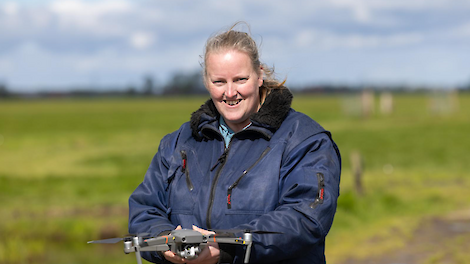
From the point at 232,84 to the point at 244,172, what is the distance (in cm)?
40

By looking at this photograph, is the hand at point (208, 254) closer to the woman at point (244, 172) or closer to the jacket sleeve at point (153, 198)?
the woman at point (244, 172)

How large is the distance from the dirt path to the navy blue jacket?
5990mm

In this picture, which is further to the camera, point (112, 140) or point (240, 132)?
point (112, 140)

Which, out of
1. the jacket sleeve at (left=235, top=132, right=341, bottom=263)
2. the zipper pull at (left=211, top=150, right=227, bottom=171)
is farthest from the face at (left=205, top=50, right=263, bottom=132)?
the jacket sleeve at (left=235, top=132, right=341, bottom=263)

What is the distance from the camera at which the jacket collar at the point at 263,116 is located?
291cm

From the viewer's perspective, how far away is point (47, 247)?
11273 mm

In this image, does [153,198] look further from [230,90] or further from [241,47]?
[241,47]

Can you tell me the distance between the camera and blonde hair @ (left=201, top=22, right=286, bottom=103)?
2.89 meters

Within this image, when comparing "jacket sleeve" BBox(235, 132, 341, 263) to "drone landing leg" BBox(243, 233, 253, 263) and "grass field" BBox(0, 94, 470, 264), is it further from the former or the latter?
"grass field" BBox(0, 94, 470, 264)

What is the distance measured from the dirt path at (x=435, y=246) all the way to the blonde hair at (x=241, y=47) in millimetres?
6016

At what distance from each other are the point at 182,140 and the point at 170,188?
242 mm

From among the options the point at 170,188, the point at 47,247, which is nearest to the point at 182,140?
the point at 170,188

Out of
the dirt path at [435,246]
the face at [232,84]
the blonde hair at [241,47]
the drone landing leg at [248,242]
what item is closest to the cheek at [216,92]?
the face at [232,84]

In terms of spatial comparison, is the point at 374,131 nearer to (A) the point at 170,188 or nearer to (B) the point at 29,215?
(B) the point at 29,215
